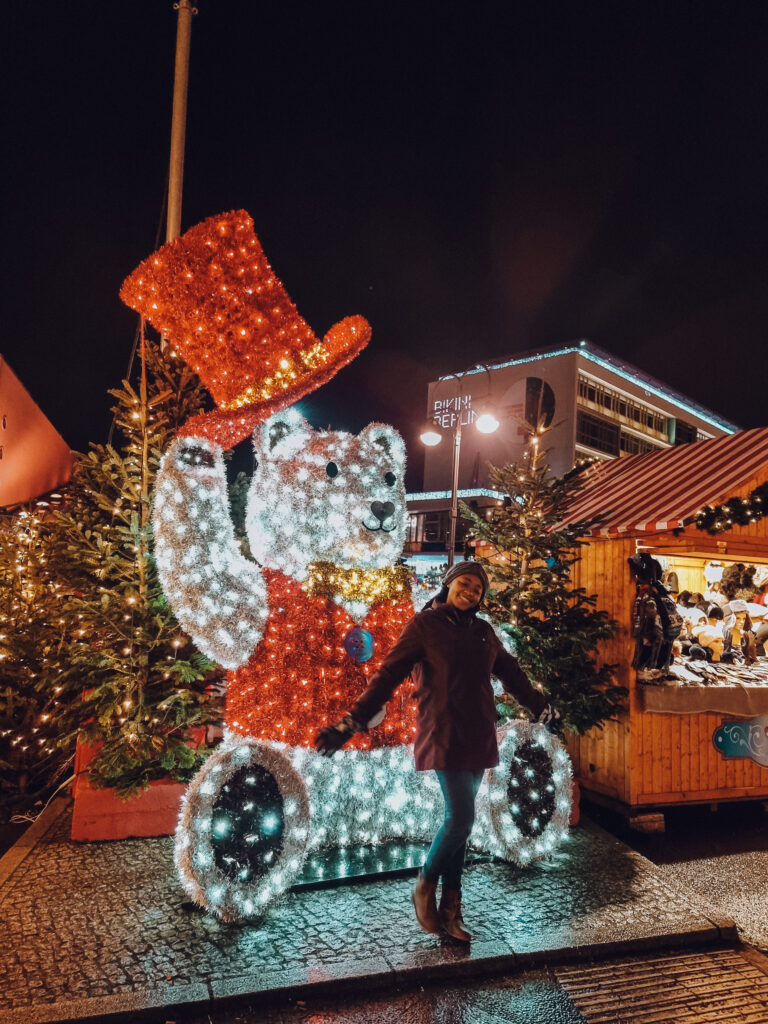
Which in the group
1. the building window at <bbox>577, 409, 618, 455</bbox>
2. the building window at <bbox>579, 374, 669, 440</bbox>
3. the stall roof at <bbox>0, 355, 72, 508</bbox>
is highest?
the building window at <bbox>579, 374, 669, 440</bbox>

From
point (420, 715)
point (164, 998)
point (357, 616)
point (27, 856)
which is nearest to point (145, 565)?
point (357, 616)

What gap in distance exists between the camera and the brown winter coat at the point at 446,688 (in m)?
3.72

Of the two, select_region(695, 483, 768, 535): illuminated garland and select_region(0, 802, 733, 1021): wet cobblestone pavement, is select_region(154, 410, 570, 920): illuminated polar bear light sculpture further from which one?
select_region(695, 483, 768, 535): illuminated garland

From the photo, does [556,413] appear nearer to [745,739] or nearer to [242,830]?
[745,739]

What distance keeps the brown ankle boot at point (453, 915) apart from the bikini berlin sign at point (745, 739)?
4.02 m

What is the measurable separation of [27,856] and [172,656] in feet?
5.45

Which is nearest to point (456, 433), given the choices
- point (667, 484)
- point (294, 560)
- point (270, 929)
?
point (667, 484)

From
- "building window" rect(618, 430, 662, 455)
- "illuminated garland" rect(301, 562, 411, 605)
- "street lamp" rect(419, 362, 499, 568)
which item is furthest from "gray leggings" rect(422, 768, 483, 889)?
"building window" rect(618, 430, 662, 455)

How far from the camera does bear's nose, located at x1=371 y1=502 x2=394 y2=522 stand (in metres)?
4.71

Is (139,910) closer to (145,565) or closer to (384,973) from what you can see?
(384,973)

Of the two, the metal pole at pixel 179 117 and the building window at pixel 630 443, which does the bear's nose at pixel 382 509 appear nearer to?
the metal pole at pixel 179 117

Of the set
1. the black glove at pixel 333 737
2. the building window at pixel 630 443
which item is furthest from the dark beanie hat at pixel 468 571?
the building window at pixel 630 443

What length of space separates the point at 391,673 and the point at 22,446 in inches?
206

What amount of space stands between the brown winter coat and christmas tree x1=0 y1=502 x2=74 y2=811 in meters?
3.24
